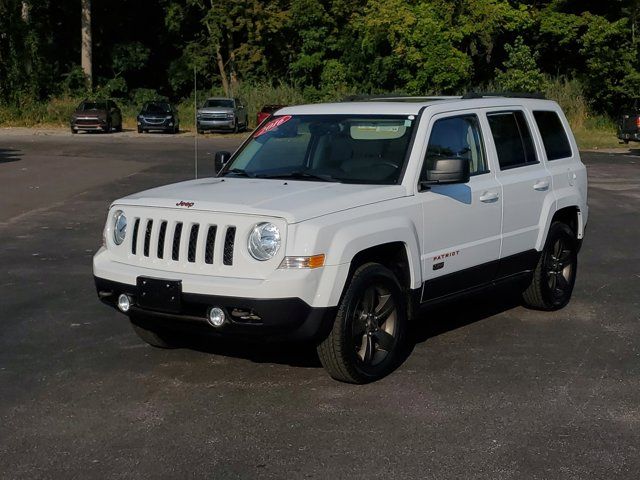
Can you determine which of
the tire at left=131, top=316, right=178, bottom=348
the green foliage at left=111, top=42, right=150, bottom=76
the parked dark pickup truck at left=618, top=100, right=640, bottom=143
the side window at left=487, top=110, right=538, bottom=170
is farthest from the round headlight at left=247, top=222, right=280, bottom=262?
the green foliage at left=111, top=42, right=150, bottom=76

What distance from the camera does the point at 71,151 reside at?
32.2 m

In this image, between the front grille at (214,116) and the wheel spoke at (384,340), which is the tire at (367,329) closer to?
the wheel spoke at (384,340)

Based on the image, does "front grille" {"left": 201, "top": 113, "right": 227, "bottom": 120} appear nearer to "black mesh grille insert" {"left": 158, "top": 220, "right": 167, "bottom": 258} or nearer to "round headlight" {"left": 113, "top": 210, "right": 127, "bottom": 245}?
"round headlight" {"left": 113, "top": 210, "right": 127, "bottom": 245}

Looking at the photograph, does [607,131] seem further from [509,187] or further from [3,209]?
[509,187]

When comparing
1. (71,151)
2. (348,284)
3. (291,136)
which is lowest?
(71,151)

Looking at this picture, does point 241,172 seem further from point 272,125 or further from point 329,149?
point 329,149

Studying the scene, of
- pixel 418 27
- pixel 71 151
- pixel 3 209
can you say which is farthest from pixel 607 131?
pixel 3 209

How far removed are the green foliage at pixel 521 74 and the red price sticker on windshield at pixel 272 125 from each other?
133ft

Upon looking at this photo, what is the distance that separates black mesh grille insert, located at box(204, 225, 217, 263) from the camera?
6.09 m

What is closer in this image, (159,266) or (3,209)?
(159,266)

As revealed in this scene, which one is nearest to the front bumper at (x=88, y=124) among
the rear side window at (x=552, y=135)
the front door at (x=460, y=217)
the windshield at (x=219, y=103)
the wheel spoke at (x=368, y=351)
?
the windshield at (x=219, y=103)

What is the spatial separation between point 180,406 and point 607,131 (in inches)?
1638

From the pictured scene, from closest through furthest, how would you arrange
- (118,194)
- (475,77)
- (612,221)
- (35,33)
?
(612,221), (118,194), (475,77), (35,33)

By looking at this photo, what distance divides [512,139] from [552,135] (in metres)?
0.81
